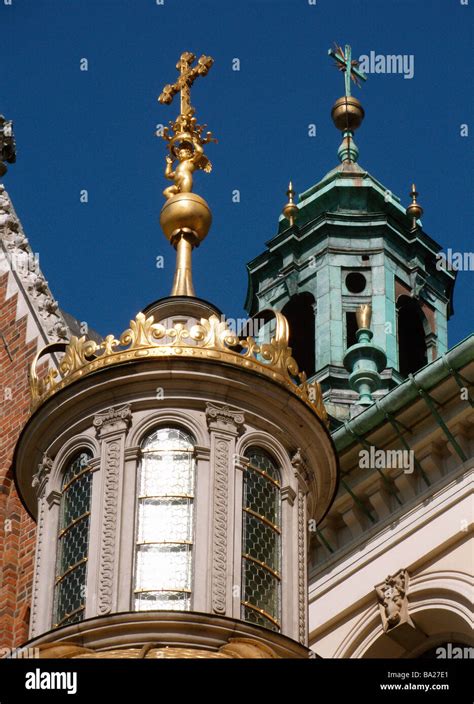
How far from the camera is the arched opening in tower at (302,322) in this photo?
168 ft

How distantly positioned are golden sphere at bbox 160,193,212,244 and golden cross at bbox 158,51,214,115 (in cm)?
176

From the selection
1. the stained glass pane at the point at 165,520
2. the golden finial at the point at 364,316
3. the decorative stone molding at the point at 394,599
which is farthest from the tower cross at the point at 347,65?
the stained glass pane at the point at 165,520

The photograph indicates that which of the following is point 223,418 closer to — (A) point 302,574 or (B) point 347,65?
(A) point 302,574

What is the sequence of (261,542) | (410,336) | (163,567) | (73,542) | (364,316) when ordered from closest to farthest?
1. (163,567)
2. (261,542)
3. (73,542)
4. (364,316)
5. (410,336)

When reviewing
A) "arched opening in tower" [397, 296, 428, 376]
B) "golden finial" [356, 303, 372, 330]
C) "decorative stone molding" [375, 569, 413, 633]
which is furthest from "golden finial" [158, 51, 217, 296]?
Result: "arched opening in tower" [397, 296, 428, 376]

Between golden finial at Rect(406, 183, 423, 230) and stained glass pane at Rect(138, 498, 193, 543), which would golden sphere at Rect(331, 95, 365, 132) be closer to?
golden finial at Rect(406, 183, 423, 230)

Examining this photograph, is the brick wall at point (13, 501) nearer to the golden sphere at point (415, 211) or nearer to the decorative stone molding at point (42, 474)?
the decorative stone molding at point (42, 474)

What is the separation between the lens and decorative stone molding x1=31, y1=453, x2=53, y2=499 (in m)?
27.4

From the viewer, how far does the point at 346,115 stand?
56.2m

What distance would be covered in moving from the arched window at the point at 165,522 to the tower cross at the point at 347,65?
30.3 meters

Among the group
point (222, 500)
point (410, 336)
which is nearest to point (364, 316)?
point (410, 336)

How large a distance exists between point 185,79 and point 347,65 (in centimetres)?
2573
